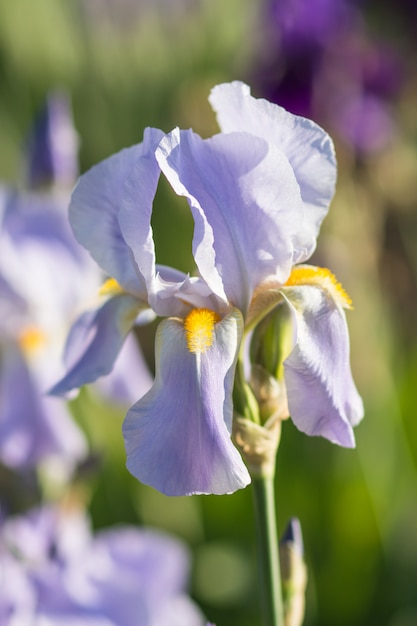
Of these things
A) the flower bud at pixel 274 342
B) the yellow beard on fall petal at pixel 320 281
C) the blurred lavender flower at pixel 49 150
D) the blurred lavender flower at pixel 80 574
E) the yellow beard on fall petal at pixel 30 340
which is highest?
the blurred lavender flower at pixel 49 150

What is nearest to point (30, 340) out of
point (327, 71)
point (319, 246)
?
point (319, 246)

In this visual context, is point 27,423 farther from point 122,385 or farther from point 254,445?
point 254,445

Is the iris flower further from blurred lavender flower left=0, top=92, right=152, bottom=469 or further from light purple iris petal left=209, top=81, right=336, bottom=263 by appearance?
blurred lavender flower left=0, top=92, right=152, bottom=469

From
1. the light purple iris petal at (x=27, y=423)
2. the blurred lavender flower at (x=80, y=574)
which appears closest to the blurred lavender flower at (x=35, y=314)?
the light purple iris petal at (x=27, y=423)

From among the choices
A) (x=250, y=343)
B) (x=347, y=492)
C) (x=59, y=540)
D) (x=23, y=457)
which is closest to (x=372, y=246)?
(x=347, y=492)

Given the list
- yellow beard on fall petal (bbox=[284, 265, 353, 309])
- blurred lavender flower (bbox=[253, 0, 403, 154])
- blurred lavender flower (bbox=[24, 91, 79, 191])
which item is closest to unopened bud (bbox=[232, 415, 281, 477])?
yellow beard on fall petal (bbox=[284, 265, 353, 309])

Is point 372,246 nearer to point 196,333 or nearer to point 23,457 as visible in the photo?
point 23,457

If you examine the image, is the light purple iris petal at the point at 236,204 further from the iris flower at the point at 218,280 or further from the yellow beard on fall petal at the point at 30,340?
the yellow beard on fall petal at the point at 30,340
